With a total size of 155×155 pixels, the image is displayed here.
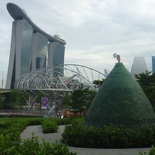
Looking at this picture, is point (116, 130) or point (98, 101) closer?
point (116, 130)

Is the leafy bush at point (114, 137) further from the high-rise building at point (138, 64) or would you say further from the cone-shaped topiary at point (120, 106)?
the high-rise building at point (138, 64)

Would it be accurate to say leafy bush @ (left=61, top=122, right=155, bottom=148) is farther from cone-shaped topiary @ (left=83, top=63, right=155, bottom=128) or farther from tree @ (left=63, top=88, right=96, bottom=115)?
tree @ (left=63, top=88, right=96, bottom=115)

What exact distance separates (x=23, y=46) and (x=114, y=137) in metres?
125

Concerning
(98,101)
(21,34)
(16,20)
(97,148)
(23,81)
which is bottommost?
(97,148)

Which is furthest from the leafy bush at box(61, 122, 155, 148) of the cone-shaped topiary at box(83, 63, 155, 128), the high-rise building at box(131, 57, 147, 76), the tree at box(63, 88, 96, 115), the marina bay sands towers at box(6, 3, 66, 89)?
the marina bay sands towers at box(6, 3, 66, 89)

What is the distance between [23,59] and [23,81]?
3502 cm

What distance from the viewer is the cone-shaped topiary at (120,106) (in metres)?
12.6

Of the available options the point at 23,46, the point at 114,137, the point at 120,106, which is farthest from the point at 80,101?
the point at 23,46

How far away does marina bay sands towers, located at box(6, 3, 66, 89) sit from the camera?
130 meters

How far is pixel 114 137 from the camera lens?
11531mm

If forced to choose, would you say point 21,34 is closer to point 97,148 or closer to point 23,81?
point 23,81

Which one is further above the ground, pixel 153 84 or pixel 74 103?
pixel 153 84

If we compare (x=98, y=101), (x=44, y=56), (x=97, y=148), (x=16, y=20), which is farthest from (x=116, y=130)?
(x=44, y=56)

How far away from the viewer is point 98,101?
1355cm
